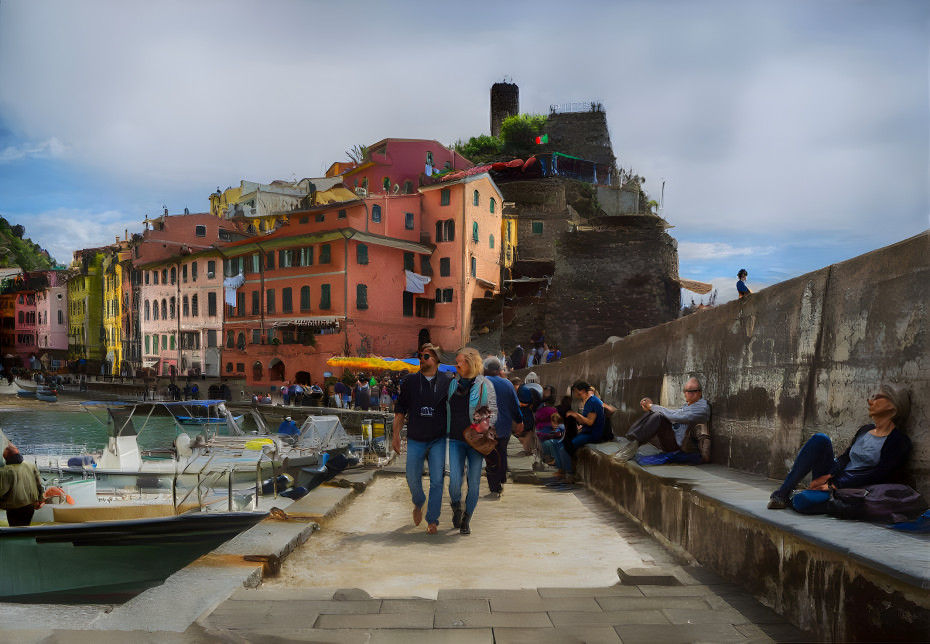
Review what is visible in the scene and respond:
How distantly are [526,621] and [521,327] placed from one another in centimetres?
3813

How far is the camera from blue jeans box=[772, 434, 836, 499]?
11.9ft

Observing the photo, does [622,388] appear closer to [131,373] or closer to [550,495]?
[550,495]

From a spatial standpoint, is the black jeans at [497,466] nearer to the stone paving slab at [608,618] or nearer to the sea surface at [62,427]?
the stone paving slab at [608,618]

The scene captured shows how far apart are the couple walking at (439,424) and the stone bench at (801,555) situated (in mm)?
1534

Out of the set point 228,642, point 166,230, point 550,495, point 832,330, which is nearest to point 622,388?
point 550,495

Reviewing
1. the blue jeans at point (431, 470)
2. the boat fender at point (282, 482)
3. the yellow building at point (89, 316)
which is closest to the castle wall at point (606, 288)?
the boat fender at point (282, 482)

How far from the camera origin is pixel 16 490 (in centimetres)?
786

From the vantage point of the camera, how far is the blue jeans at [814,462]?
143 inches

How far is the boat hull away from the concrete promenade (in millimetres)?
3457

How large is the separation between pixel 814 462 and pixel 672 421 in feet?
8.49

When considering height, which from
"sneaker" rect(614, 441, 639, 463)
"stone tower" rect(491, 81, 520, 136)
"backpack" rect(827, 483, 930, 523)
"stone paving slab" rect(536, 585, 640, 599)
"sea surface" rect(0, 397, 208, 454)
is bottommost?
"sea surface" rect(0, 397, 208, 454)

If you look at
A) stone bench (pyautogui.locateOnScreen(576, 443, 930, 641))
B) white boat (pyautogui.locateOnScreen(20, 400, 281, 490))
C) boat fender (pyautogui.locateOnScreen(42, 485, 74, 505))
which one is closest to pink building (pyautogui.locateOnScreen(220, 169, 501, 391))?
white boat (pyautogui.locateOnScreen(20, 400, 281, 490))

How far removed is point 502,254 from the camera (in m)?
45.6

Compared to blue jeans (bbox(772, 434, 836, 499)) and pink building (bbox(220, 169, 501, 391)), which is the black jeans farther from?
pink building (bbox(220, 169, 501, 391))
